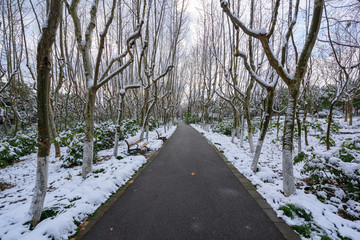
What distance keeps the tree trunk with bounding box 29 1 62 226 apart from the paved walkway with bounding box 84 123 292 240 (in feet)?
3.15

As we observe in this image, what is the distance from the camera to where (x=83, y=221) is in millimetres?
2320

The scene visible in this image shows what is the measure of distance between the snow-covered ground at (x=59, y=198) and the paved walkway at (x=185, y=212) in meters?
0.35

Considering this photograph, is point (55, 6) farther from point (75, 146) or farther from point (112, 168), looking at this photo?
point (75, 146)

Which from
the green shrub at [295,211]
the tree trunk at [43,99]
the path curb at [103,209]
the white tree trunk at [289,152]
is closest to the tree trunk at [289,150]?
the white tree trunk at [289,152]

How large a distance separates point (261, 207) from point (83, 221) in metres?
3.15

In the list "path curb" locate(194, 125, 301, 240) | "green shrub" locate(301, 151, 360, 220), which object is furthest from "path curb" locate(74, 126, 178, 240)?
"green shrub" locate(301, 151, 360, 220)

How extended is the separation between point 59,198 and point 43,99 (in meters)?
2.01

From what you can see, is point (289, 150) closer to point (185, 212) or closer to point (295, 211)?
point (295, 211)

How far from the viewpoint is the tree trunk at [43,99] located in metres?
2.07

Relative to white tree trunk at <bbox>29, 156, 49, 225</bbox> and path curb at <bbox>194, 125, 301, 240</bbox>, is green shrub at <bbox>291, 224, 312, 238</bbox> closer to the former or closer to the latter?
path curb at <bbox>194, 125, 301, 240</bbox>

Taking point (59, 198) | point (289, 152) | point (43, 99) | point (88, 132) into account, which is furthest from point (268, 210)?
point (88, 132)

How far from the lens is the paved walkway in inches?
83.4

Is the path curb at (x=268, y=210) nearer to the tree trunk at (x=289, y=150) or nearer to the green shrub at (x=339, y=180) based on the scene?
the tree trunk at (x=289, y=150)

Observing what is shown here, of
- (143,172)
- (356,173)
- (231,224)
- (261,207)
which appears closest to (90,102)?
(143,172)
